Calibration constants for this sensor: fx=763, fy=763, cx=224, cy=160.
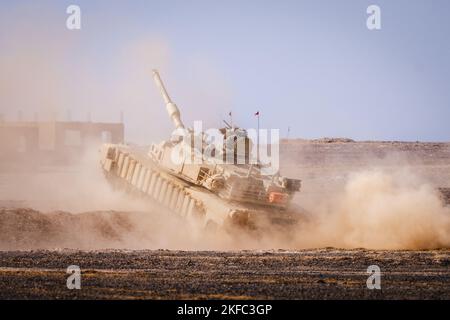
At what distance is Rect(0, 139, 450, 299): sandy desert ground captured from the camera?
39.2 ft

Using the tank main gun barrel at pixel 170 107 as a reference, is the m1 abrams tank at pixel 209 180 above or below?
below

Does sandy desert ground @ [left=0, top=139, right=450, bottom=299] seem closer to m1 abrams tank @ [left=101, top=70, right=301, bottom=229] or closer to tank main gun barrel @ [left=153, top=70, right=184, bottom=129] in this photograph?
m1 abrams tank @ [left=101, top=70, right=301, bottom=229]

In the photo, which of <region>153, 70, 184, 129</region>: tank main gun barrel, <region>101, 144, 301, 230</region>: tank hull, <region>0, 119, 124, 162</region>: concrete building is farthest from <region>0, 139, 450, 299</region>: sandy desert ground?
<region>0, 119, 124, 162</region>: concrete building

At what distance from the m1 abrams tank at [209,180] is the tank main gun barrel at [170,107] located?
0.13 feet

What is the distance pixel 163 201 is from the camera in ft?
82.7

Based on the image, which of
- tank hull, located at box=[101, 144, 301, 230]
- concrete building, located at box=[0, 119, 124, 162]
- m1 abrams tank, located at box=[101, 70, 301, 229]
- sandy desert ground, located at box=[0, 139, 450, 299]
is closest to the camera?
sandy desert ground, located at box=[0, 139, 450, 299]

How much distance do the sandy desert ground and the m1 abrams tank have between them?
70cm

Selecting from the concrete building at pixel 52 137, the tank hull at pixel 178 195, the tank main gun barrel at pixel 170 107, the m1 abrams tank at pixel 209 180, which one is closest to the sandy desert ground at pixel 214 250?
the tank hull at pixel 178 195

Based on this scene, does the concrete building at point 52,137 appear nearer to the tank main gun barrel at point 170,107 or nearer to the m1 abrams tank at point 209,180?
the tank main gun barrel at point 170,107

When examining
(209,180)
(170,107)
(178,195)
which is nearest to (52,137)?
(170,107)

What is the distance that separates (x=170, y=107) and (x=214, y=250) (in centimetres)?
968

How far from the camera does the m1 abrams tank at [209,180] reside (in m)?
22.0

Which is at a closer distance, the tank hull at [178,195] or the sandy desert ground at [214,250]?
the sandy desert ground at [214,250]
